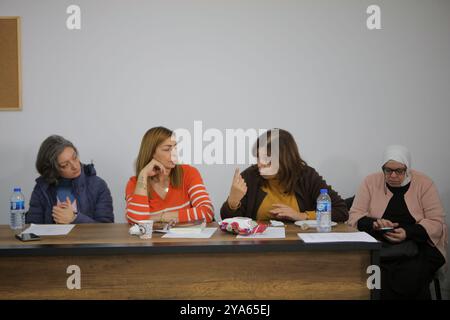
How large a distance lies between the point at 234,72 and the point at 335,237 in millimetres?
1750

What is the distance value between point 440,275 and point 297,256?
59.4 inches

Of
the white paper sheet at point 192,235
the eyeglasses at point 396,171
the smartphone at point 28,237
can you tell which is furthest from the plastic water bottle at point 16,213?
the eyeglasses at point 396,171

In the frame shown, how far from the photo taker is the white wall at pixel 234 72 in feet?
10.4

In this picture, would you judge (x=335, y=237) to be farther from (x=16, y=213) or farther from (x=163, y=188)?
(x=16, y=213)

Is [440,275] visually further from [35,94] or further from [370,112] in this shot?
[35,94]

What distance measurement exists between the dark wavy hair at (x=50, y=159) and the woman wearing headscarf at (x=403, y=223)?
5.94 ft

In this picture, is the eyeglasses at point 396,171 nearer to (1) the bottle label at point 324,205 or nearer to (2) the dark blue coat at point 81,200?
(1) the bottle label at point 324,205

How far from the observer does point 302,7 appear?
316cm

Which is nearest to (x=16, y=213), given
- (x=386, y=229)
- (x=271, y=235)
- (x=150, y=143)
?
(x=150, y=143)

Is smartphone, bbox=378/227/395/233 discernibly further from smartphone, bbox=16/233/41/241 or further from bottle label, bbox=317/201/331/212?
smartphone, bbox=16/233/41/241

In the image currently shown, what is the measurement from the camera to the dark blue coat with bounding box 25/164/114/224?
8.29 feet

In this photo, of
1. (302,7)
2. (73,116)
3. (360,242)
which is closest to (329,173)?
(302,7)

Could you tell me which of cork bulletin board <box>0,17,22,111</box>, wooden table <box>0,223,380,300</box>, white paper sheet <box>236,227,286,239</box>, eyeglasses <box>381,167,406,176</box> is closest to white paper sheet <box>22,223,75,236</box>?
wooden table <box>0,223,380,300</box>

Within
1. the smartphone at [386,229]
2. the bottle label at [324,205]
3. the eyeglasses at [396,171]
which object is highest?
the eyeglasses at [396,171]
